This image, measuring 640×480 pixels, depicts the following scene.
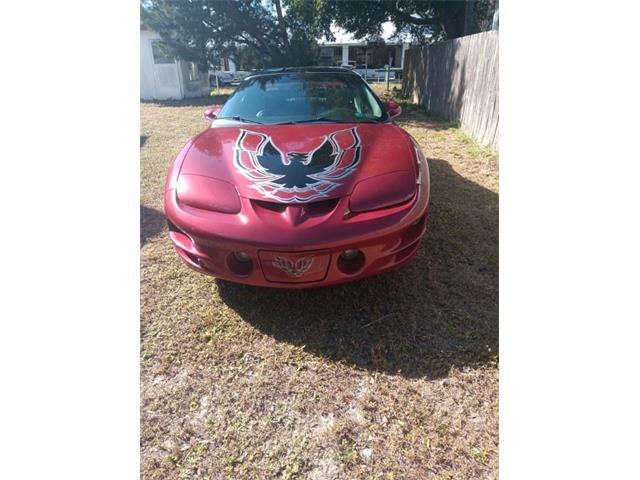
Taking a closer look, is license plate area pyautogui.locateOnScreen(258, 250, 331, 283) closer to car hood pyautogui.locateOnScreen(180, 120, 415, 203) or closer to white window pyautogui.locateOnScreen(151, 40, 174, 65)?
car hood pyautogui.locateOnScreen(180, 120, 415, 203)

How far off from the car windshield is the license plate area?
1.41m

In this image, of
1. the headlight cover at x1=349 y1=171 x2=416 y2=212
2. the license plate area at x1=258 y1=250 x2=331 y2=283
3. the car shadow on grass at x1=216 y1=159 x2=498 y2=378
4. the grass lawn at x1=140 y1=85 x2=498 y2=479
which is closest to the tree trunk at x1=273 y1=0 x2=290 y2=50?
the grass lawn at x1=140 y1=85 x2=498 y2=479

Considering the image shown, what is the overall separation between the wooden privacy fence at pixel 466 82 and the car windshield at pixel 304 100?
2996mm

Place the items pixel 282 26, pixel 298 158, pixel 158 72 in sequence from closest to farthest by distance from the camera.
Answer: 1. pixel 298 158
2. pixel 158 72
3. pixel 282 26

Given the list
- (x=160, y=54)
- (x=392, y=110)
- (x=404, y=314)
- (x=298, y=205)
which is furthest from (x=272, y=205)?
(x=160, y=54)

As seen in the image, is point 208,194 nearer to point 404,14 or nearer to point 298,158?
point 298,158

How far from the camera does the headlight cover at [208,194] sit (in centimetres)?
197

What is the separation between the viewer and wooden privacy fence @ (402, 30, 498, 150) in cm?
560

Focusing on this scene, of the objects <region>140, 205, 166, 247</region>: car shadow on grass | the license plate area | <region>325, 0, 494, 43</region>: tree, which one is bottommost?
<region>140, 205, 166, 247</region>: car shadow on grass

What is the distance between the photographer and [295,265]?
6.19 ft

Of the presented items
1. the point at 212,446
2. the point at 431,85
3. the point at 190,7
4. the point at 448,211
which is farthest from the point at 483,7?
the point at 212,446

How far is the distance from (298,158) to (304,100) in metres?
1.10

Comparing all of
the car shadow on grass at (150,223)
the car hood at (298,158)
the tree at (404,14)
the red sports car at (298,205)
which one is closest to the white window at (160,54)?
the tree at (404,14)

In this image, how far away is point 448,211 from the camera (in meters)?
3.52
